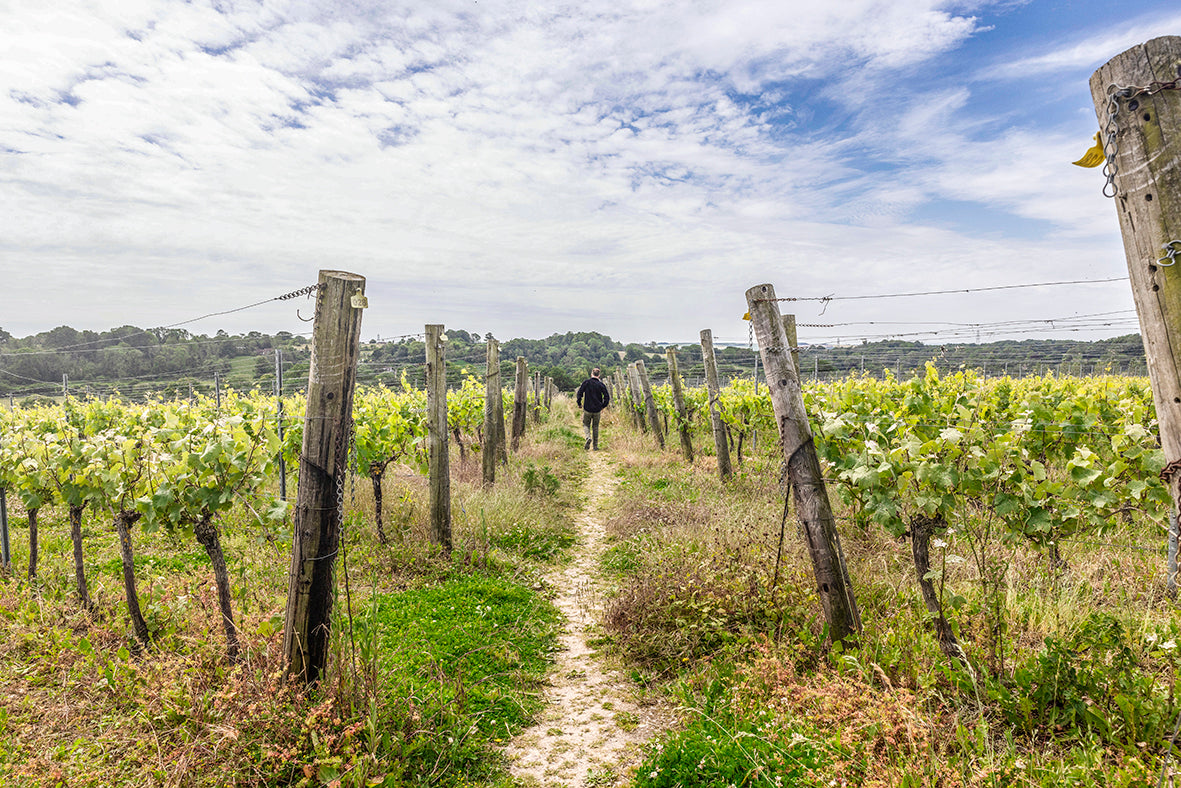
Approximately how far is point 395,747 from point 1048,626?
3.71 m

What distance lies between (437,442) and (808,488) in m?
3.87

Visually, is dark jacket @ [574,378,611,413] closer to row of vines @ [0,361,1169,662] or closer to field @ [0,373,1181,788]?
field @ [0,373,1181,788]

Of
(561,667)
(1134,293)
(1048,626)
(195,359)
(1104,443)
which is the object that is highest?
(195,359)

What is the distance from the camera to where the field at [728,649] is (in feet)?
8.74

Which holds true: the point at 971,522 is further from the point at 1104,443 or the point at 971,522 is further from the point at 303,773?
the point at 303,773

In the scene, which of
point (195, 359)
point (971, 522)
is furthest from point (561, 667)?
point (195, 359)

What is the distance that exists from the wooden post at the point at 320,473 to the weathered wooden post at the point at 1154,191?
3242mm

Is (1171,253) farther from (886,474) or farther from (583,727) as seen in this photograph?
(583,727)

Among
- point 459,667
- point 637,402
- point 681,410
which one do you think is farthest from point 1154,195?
point 637,402

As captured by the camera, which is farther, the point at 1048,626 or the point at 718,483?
the point at 718,483

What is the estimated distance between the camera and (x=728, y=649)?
3826mm

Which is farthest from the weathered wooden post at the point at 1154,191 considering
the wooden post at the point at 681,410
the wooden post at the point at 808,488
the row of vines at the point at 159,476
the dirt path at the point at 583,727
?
the wooden post at the point at 681,410

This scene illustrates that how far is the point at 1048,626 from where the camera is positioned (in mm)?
3463

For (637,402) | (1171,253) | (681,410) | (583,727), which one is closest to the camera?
(1171,253)
